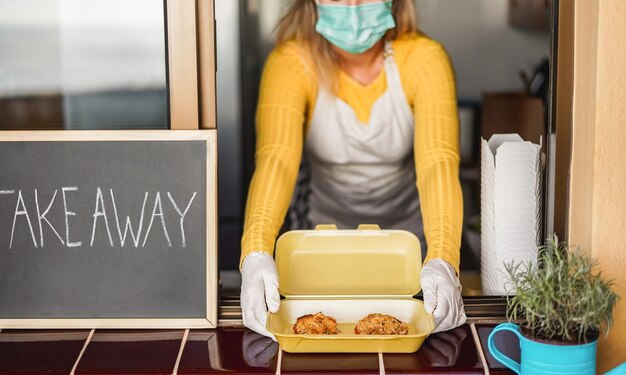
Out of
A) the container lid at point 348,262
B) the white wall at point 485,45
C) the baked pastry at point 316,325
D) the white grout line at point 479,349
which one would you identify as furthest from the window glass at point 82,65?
the white wall at point 485,45

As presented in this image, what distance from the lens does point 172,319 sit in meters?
1.50

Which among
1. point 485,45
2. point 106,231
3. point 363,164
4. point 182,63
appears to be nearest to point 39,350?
point 106,231

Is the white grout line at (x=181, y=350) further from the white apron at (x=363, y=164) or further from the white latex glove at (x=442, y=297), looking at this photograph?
the white apron at (x=363, y=164)

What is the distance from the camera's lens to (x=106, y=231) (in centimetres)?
150

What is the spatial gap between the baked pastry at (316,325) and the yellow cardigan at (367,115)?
186mm

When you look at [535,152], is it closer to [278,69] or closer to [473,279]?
[473,279]

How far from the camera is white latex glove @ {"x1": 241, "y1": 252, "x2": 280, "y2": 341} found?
4.76 ft

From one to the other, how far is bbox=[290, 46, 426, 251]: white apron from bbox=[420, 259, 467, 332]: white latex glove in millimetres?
679

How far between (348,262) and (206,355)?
0.36 m

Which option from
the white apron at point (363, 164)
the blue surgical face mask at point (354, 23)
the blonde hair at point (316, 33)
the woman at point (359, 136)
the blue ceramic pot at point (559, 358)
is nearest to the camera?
the blue ceramic pot at point (559, 358)

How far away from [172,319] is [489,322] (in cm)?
59

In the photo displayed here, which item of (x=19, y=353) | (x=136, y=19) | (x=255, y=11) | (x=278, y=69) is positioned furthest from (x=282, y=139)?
(x=255, y=11)

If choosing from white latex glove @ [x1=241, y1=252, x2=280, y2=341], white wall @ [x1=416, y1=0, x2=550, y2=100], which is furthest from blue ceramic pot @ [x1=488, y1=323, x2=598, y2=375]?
white wall @ [x1=416, y1=0, x2=550, y2=100]

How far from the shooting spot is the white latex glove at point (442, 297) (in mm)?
1441
